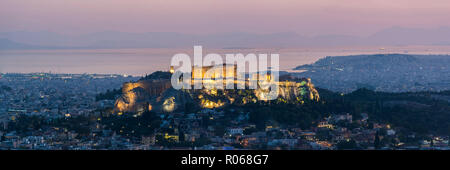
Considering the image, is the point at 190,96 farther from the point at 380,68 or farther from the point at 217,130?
the point at 380,68

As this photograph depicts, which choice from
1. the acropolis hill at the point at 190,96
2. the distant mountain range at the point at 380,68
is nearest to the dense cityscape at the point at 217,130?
the acropolis hill at the point at 190,96

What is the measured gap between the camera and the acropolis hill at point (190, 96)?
25266mm

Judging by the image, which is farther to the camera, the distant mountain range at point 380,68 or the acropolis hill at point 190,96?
the distant mountain range at point 380,68

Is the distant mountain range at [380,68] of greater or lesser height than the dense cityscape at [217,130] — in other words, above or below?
above

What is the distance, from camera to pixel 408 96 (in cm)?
2988

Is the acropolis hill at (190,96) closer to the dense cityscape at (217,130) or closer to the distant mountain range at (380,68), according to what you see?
the dense cityscape at (217,130)

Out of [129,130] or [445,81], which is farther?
[445,81]

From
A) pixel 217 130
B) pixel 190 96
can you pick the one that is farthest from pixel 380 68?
pixel 217 130

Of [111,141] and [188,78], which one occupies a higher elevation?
A: [188,78]

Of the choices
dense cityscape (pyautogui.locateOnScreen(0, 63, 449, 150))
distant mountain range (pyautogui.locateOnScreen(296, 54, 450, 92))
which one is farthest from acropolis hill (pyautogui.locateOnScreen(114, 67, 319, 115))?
distant mountain range (pyautogui.locateOnScreen(296, 54, 450, 92))
